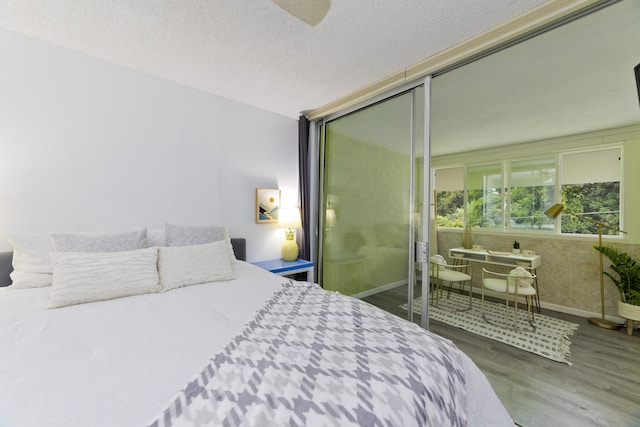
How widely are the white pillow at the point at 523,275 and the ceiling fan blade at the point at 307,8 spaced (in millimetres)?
3159

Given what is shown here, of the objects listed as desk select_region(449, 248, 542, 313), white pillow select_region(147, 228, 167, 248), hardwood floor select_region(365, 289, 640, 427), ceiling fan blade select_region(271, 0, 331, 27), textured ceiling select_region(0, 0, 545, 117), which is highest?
textured ceiling select_region(0, 0, 545, 117)

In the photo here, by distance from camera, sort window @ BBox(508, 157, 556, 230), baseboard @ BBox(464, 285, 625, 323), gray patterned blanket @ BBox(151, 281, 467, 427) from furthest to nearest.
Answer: window @ BBox(508, 157, 556, 230), baseboard @ BBox(464, 285, 625, 323), gray patterned blanket @ BBox(151, 281, 467, 427)

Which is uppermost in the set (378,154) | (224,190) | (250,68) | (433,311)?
(250,68)

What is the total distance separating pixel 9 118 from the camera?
5.95 ft


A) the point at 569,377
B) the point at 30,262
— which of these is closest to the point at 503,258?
the point at 569,377

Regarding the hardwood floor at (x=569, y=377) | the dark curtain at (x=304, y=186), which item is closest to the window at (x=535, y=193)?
the hardwood floor at (x=569, y=377)

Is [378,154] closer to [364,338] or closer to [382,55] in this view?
[382,55]

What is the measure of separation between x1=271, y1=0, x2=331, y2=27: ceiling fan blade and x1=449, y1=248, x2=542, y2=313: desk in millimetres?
3613

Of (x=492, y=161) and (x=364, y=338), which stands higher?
(x=492, y=161)

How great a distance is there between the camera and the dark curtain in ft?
10.6

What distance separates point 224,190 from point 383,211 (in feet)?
5.57

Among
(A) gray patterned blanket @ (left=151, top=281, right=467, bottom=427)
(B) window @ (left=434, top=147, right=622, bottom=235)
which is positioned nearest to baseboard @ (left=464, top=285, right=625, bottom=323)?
(B) window @ (left=434, top=147, right=622, bottom=235)

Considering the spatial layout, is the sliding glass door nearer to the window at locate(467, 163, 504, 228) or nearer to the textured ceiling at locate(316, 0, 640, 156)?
the textured ceiling at locate(316, 0, 640, 156)

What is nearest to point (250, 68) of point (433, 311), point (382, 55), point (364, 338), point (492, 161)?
point (382, 55)
